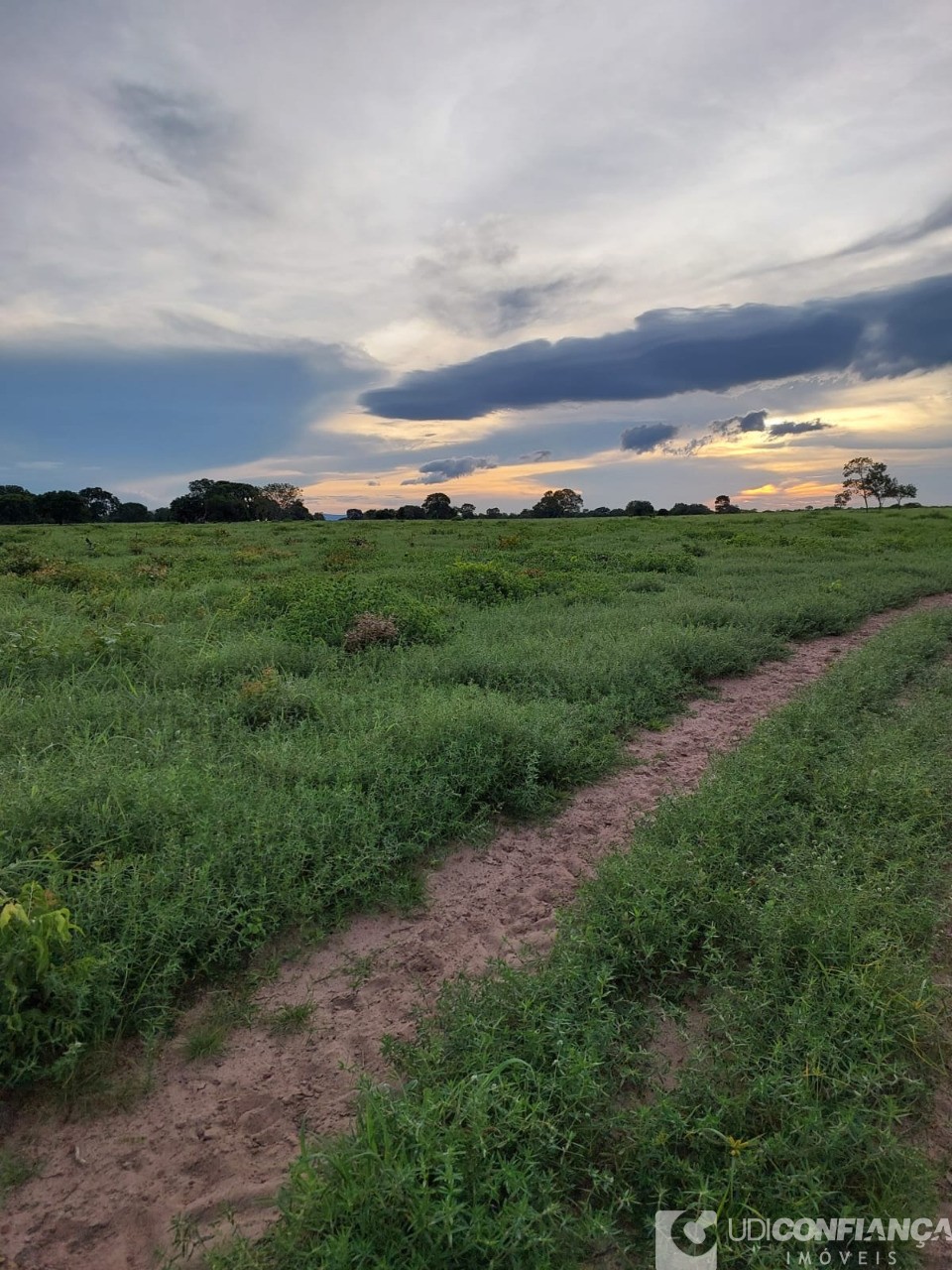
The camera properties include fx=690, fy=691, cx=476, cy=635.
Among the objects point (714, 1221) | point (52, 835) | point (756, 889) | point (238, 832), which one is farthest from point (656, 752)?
point (52, 835)

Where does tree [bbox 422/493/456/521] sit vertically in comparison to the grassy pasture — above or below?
above

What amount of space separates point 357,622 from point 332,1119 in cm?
696

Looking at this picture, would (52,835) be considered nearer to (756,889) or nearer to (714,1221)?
(714,1221)

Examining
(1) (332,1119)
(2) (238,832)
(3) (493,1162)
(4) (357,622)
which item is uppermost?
(4) (357,622)

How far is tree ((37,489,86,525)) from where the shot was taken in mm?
44344

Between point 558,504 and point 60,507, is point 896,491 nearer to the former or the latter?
point 558,504

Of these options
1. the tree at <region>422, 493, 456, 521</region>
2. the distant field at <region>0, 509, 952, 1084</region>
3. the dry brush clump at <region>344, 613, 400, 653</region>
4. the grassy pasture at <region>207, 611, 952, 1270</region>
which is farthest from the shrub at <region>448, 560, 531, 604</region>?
the tree at <region>422, 493, 456, 521</region>

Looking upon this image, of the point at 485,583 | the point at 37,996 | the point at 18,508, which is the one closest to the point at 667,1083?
the point at 37,996

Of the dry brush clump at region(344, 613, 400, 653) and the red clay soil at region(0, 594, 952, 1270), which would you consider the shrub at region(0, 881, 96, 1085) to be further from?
the dry brush clump at region(344, 613, 400, 653)

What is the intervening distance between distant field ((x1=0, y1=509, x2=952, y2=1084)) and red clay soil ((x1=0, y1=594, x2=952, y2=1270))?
0.91 feet

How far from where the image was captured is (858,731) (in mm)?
6465

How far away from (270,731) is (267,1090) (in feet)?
10.8

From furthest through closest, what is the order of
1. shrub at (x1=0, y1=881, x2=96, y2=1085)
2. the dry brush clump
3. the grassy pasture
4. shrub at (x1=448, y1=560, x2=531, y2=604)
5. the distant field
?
shrub at (x1=448, y1=560, x2=531, y2=604) → the dry brush clump → the distant field → shrub at (x1=0, y1=881, x2=96, y2=1085) → the grassy pasture

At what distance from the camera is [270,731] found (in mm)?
5969
